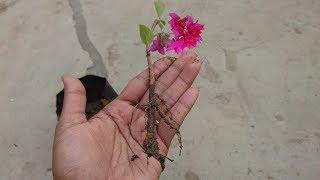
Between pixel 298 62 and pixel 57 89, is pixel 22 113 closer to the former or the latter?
pixel 57 89

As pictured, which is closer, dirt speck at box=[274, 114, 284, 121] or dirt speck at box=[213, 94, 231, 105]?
dirt speck at box=[274, 114, 284, 121]

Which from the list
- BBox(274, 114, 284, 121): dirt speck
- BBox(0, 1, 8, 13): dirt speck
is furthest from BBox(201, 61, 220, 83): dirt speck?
BBox(0, 1, 8, 13): dirt speck

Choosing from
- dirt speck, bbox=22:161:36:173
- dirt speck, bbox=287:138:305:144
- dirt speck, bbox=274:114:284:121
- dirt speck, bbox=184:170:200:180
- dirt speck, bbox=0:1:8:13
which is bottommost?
dirt speck, bbox=184:170:200:180

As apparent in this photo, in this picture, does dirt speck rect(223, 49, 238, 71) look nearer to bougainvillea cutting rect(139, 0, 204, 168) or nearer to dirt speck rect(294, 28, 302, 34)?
dirt speck rect(294, 28, 302, 34)

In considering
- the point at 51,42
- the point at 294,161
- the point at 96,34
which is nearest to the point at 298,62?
the point at 294,161

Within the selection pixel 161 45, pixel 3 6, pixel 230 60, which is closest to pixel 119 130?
pixel 161 45
